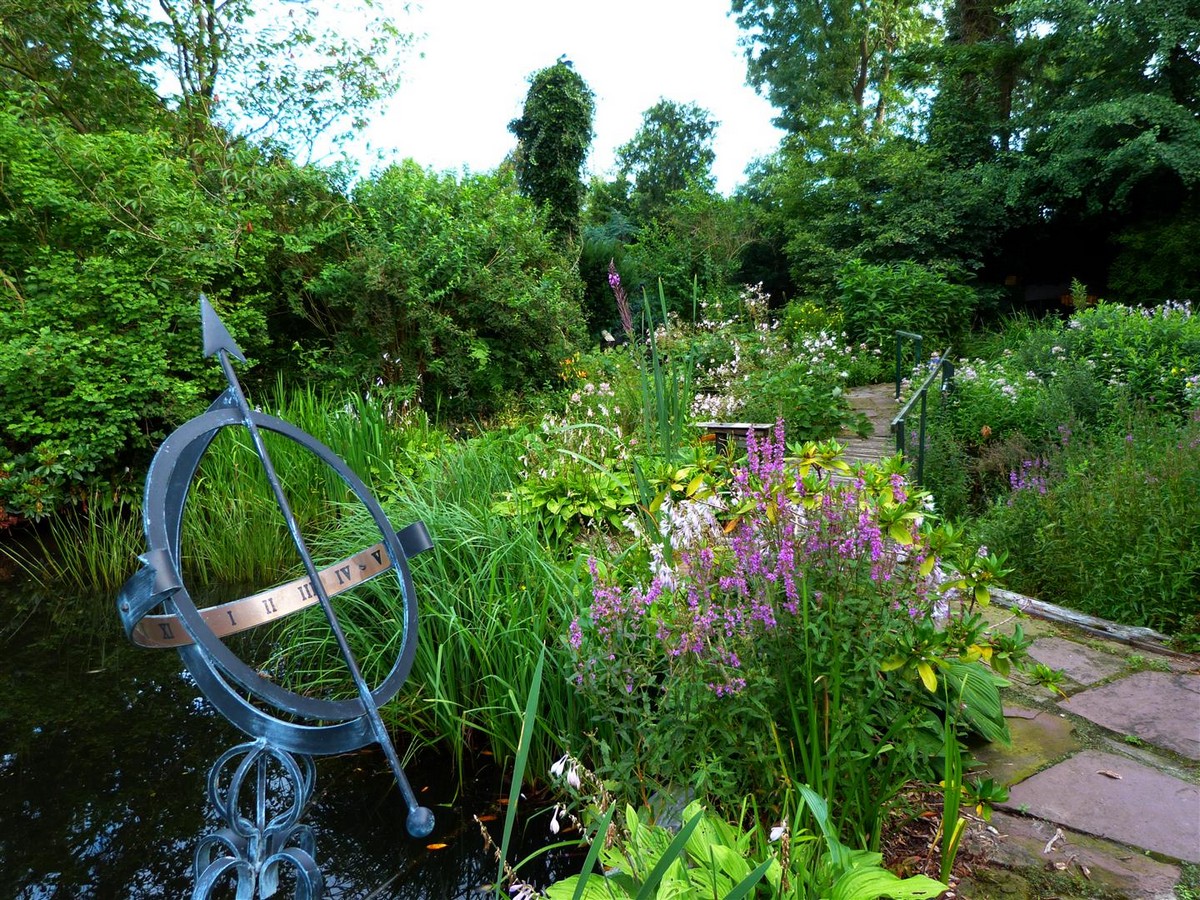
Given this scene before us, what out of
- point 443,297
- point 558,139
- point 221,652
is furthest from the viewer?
point 558,139

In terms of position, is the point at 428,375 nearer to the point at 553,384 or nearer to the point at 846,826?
the point at 553,384

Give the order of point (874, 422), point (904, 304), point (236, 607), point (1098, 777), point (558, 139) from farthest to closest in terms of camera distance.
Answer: point (558, 139) < point (904, 304) < point (874, 422) < point (1098, 777) < point (236, 607)

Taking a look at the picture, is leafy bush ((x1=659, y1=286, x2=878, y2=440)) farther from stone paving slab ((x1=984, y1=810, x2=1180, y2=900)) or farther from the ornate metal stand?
the ornate metal stand

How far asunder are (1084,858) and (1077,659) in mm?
1329

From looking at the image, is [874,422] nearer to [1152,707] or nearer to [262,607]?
[1152,707]

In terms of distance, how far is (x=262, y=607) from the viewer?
1.88 m

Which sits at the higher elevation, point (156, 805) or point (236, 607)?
point (236, 607)

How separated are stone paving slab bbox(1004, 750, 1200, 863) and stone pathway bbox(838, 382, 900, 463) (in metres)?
2.12

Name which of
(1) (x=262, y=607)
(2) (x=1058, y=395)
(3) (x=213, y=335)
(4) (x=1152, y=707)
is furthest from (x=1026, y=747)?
(2) (x=1058, y=395)

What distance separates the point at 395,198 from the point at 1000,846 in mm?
7672

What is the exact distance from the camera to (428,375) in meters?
7.81

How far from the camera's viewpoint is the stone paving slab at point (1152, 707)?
7.59ft

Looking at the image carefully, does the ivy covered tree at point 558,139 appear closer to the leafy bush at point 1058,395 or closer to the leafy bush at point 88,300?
the leafy bush at point 88,300

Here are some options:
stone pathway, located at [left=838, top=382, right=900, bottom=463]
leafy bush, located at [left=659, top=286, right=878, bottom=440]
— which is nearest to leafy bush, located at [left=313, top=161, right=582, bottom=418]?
leafy bush, located at [left=659, top=286, right=878, bottom=440]
